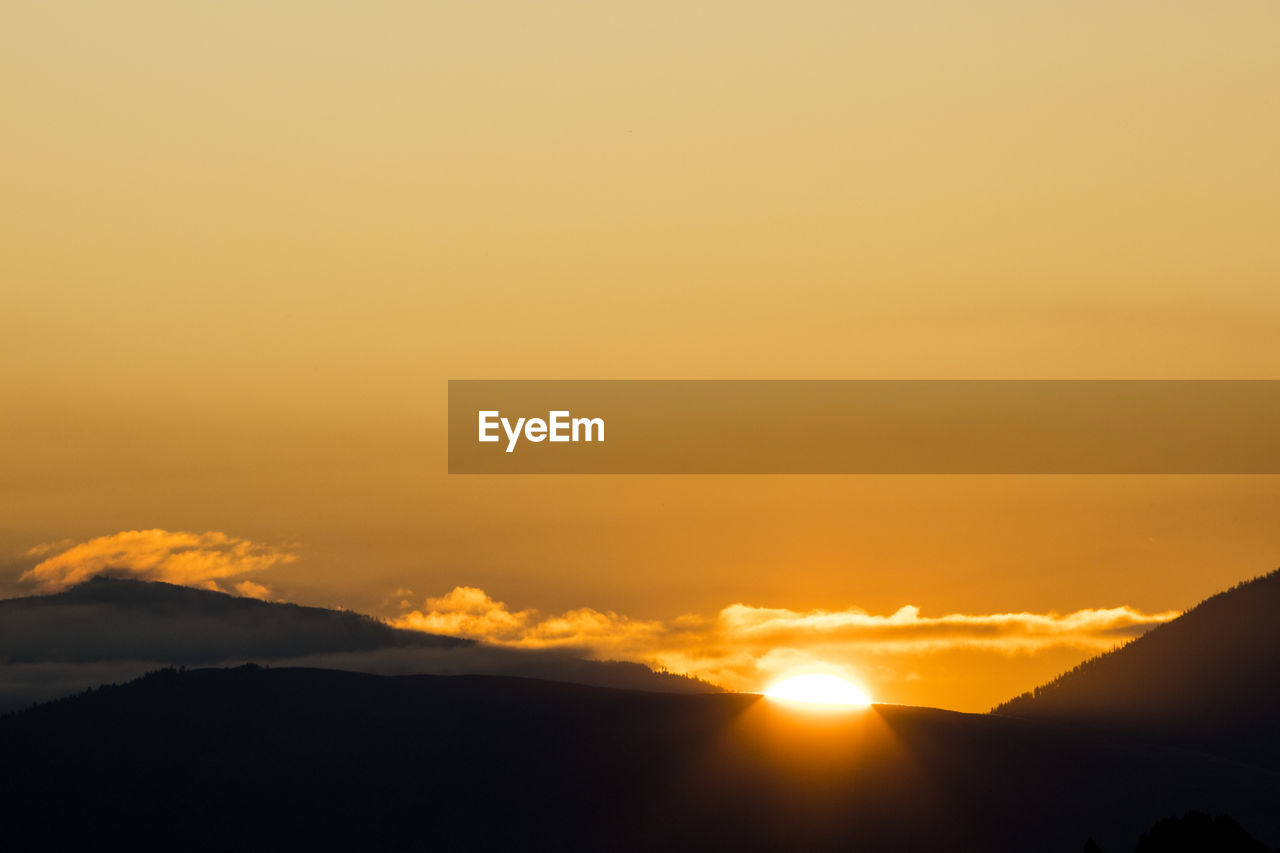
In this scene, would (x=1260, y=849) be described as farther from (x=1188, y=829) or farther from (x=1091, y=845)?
(x=1091, y=845)

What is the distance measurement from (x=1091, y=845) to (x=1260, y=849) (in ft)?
104

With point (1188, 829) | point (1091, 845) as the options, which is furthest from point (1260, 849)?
point (1091, 845)

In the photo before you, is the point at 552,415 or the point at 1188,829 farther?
the point at 1188,829

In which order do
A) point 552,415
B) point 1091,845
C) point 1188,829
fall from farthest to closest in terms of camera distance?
point 1091,845 < point 1188,829 < point 552,415

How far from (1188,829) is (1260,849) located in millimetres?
7851

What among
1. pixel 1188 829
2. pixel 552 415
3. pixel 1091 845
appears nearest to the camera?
pixel 552 415

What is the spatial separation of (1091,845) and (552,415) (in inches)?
3194

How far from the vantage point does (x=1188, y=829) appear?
159m

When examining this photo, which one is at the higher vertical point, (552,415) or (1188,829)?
(552,415)

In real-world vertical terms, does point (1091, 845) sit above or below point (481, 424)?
below

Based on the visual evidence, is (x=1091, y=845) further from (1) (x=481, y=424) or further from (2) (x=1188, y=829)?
(1) (x=481, y=424)

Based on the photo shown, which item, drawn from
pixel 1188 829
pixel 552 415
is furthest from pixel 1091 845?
pixel 552 415

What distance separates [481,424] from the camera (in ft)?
493

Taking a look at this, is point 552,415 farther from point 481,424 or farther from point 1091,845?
point 1091,845
